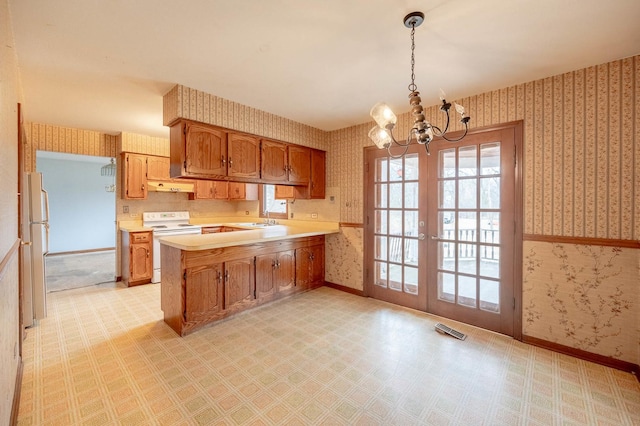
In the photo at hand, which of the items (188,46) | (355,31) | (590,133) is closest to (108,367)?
(188,46)

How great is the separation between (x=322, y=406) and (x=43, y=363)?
2.35 metres

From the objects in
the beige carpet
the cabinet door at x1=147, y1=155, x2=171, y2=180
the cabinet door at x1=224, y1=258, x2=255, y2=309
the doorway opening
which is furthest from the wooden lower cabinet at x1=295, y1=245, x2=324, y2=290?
the doorway opening

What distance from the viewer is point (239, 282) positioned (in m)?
3.26

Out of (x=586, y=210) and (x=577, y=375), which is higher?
(x=586, y=210)

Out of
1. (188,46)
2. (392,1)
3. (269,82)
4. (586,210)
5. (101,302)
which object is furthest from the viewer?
(101,302)

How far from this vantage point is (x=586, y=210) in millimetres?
2412

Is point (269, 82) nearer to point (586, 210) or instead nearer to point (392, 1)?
point (392, 1)

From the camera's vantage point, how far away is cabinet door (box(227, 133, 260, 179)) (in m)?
3.30

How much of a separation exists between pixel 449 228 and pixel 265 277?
7.60ft

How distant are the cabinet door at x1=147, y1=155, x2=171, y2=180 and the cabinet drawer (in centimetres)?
101

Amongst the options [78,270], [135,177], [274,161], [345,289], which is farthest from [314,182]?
[78,270]

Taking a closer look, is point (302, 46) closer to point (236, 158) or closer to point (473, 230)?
point (236, 158)

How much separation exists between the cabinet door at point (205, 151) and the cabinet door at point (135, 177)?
236cm

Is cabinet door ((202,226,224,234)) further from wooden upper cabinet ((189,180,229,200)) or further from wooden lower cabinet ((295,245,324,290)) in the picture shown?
wooden lower cabinet ((295,245,324,290))
